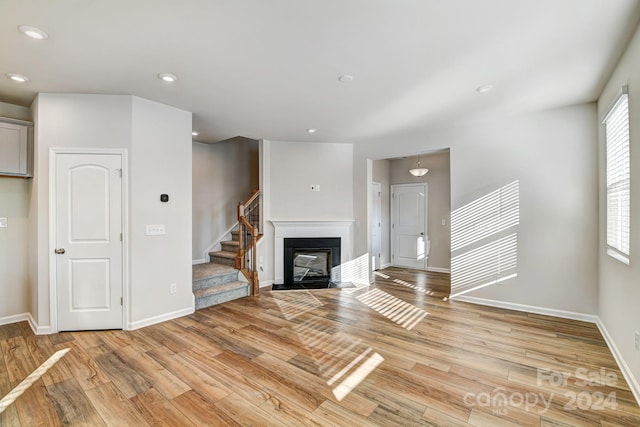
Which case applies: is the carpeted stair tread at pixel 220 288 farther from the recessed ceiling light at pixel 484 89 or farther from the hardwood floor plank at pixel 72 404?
the recessed ceiling light at pixel 484 89

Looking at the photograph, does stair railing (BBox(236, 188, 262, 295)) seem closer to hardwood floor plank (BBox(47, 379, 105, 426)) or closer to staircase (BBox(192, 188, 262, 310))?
staircase (BBox(192, 188, 262, 310))

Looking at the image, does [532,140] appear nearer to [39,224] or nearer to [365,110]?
[365,110]

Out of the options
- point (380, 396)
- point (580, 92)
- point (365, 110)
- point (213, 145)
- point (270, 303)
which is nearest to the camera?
point (380, 396)

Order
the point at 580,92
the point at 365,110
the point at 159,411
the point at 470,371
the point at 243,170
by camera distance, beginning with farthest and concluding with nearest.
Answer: the point at 243,170
the point at 365,110
the point at 580,92
the point at 470,371
the point at 159,411

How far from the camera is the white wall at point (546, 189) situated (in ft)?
11.6

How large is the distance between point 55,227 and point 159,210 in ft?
3.48

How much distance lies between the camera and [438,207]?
663 cm

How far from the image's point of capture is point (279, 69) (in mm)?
2719

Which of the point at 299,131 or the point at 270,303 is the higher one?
the point at 299,131

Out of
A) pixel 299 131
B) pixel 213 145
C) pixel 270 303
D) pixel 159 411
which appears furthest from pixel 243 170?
pixel 159 411

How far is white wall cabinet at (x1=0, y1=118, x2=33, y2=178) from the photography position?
327cm

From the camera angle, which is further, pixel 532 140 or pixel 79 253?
pixel 532 140

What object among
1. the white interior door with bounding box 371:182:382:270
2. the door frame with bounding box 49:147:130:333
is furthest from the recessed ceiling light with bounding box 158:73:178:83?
the white interior door with bounding box 371:182:382:270

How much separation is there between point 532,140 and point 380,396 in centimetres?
381
